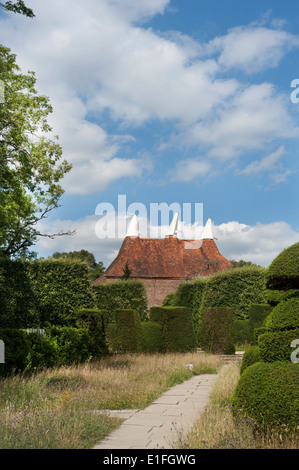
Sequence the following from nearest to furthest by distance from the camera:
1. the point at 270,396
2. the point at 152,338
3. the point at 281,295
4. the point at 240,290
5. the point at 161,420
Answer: the point at 270,396 → the point at 281,295 → the point at 161,420 → the point at 152,338 → the point at 240,290

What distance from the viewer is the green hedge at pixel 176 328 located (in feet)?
60.8

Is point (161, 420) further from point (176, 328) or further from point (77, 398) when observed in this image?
point (176, 328)

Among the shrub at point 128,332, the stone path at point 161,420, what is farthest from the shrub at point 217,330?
the stone path at point 161,420

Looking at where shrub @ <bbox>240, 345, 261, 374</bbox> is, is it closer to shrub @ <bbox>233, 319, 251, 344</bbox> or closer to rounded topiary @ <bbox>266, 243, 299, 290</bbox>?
rounded topiary @ <bbox>266, 243, 299, 290</bbox>

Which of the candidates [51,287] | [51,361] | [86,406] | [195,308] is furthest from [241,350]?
[86,406]

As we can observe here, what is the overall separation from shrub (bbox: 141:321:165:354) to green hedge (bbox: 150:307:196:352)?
0.96 feet

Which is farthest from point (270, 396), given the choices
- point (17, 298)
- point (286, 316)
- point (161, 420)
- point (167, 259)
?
point (167, 259)

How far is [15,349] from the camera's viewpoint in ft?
35.1

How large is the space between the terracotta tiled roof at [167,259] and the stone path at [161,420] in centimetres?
2689

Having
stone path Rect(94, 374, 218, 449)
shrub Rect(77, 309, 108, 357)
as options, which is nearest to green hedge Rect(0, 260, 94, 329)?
shrub Rect(77, 309, 108, 357)

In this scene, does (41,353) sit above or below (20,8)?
below

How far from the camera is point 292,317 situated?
5691 millimetres

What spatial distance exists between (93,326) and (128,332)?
76.9 inches

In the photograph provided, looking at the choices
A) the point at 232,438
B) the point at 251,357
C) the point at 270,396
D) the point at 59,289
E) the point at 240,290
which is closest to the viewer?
the point at 232,438
